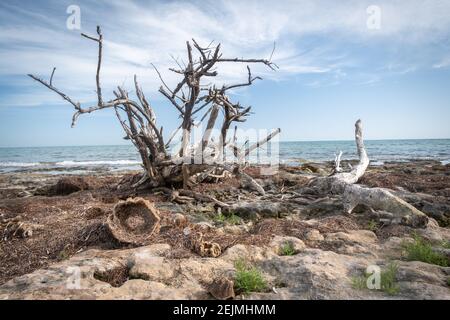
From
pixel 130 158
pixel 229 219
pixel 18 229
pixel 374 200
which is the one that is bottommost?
pixel 130 158

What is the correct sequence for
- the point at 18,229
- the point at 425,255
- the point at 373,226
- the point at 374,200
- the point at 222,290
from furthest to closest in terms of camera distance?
the point at 374,200, the point at 373,226, the point at 18,229, the point at 425,255, the point at 222,290

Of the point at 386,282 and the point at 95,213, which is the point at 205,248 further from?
the point at 95,213

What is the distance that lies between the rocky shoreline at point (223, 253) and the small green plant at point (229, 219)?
0.08 ft

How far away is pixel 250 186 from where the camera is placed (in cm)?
880

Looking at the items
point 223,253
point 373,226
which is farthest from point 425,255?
point 223,253

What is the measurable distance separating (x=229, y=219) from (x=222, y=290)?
10.9 feet

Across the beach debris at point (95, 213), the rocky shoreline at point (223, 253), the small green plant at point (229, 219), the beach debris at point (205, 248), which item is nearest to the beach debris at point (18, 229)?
the rocky shoreline at point (223, 253)

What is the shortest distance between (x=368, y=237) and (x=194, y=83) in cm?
519

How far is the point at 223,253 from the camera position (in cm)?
405

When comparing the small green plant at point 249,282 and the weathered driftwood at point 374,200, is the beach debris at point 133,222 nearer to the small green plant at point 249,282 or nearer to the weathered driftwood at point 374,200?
the small green plant at point 249,282

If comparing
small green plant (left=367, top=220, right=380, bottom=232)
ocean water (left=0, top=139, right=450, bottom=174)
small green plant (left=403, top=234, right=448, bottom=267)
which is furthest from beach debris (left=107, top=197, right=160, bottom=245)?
ocean water (left=0, top=139, right=450, bottom=174)

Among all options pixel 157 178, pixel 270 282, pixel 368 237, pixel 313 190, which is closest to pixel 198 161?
pixel 157 178

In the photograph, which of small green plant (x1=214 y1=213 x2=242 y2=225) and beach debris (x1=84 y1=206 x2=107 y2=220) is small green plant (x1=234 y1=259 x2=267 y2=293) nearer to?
small green plant (x1=214 y1=213 x2=242 y2=225)
